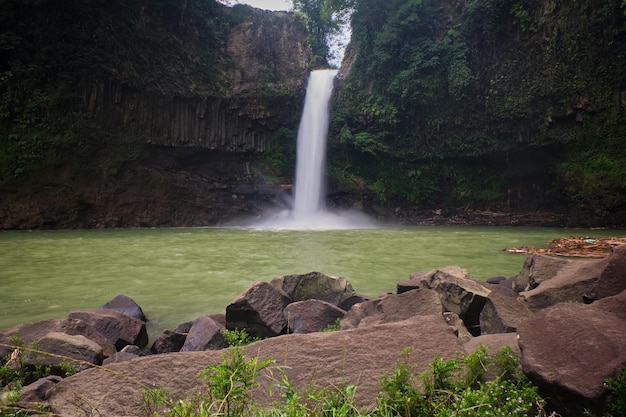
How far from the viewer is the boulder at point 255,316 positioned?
3.82 meters

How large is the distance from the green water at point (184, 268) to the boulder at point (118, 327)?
1.15 ft

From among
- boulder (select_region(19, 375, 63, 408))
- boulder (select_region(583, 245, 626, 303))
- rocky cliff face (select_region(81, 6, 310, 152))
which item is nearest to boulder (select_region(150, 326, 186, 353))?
boulder (select_region(19, 375, 63, 408))

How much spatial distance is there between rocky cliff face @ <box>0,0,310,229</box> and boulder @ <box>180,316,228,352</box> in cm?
1734

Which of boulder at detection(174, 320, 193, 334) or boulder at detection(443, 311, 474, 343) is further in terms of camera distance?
boulder at detection(174, 320, 193, 334)

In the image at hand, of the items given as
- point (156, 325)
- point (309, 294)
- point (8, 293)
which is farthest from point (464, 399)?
point (8, 293)

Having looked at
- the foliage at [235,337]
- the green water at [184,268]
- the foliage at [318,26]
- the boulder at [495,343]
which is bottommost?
the green water at [184,268]

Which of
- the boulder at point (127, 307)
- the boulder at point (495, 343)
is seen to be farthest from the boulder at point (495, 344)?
the boulder at point (127, 307)

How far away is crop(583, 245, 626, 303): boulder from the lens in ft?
9.25

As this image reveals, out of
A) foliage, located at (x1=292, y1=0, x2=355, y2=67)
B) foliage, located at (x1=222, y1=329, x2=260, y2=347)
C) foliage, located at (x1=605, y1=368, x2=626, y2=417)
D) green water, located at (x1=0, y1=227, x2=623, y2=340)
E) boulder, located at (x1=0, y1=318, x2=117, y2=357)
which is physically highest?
foliage, located at (x1=292, y1=0, x2=355, y2=67)

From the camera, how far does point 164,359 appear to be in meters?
2.44

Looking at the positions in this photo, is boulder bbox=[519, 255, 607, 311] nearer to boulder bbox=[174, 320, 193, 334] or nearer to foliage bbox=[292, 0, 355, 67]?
boulder bbox=[174, 320, 193, 334]

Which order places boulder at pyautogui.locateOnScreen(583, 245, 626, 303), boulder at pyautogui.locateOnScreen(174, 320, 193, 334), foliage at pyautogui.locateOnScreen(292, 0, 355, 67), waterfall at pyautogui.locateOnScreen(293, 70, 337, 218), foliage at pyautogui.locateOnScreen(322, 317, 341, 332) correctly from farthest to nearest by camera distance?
foliage at pyautogui.locateOnScreen(292, 0, 355, 67), waterfall at pyautogui.locateOnScreen(293, 70, 337, 218), boulder at pyautogui.locateOnScreen(174, 320, 193, 334), foliage at pyautogui.locateOnScreen(322, 317, 341, 332), boulder at pyautogui.locateOnScreen(583, 245, 626, 303)

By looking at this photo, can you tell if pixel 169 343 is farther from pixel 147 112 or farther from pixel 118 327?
pixel 147 112

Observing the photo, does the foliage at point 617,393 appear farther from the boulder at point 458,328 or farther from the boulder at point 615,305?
the boulder at point 458,328
